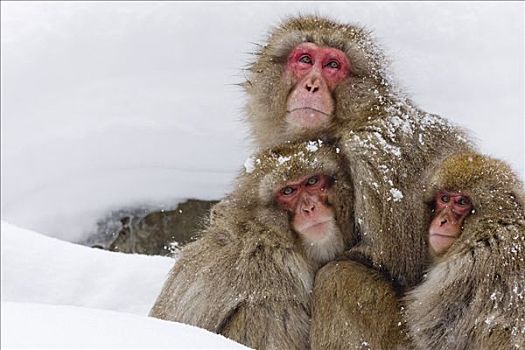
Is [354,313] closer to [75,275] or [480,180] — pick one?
[480,180]

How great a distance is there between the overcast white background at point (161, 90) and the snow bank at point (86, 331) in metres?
3.04

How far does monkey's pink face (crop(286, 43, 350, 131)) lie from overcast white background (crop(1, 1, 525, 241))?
60.0 inches

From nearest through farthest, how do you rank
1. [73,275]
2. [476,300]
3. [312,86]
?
[476,300]
[312,86]
[73,275]

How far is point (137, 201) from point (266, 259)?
239cm

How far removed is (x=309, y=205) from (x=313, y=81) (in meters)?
0.53

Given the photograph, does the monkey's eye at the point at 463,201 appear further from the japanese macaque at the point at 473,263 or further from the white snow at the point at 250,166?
the white snow at the point at 250,166

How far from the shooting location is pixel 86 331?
2.41 m

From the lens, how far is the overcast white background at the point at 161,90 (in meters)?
5.78

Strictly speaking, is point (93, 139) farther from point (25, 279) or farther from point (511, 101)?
point (511, 101)

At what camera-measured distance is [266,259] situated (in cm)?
358

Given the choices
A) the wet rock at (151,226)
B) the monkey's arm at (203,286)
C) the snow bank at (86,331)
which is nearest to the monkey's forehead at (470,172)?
the monkey's arm at (203,286)

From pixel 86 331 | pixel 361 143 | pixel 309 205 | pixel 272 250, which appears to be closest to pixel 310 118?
pixel 361 143

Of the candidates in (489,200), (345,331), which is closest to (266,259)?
(345,331)

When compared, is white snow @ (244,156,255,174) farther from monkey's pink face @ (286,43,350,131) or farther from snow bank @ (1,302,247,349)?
snow bank @ (1,302,247,349)
